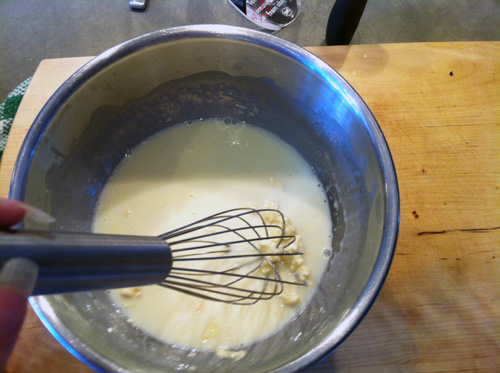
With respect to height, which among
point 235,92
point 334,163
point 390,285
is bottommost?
point 390,285

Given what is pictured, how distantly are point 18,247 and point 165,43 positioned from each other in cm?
61

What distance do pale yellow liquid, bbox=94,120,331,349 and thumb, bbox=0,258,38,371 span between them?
49 centimetres

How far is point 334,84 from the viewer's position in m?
0.78

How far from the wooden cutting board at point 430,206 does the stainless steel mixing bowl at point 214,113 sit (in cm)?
13

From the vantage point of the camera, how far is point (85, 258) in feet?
1.48

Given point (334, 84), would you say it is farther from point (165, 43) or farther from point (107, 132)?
point (107, 132)

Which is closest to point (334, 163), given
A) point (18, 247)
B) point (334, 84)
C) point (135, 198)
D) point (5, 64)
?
point (334, 84)

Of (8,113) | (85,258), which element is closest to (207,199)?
(85,258)

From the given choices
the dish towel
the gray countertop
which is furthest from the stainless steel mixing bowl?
the gray countertop

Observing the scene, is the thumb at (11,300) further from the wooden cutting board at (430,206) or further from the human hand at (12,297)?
the wooden cutting board at (430,206)

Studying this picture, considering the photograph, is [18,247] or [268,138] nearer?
[18,247]

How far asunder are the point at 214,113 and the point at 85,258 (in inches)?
28.2

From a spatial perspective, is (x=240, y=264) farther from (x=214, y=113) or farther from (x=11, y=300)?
(x=11, y=300)

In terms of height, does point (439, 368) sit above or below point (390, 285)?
below
